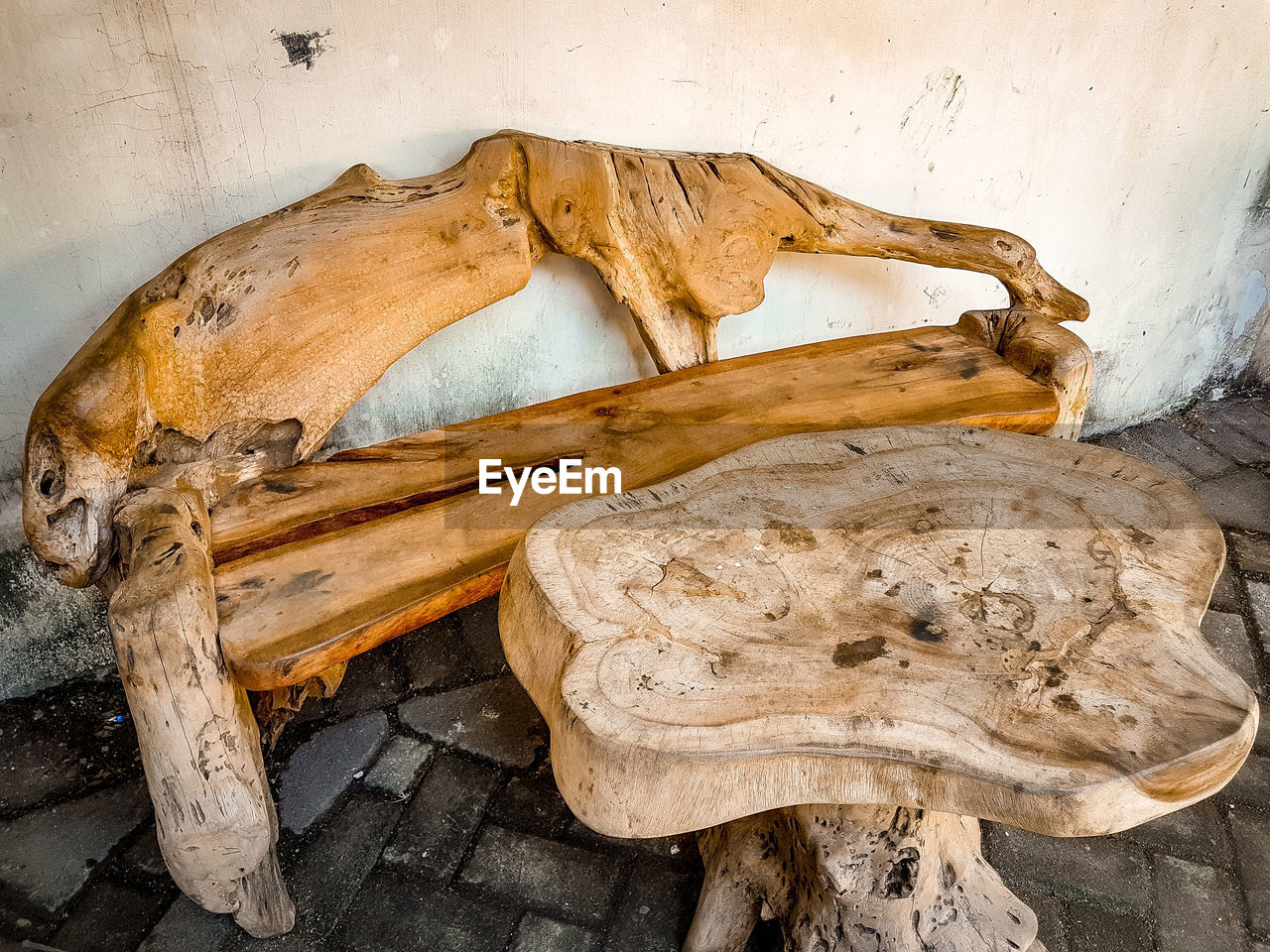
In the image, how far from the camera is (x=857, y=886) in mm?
1493

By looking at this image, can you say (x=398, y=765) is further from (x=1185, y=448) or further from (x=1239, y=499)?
(x=1185, y=448)

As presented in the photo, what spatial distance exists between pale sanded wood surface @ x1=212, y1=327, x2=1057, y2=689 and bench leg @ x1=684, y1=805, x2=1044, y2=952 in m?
0.71

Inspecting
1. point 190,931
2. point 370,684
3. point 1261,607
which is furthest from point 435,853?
point 1261,607

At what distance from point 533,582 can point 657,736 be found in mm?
338

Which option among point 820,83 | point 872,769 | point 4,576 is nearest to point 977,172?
point 820,83

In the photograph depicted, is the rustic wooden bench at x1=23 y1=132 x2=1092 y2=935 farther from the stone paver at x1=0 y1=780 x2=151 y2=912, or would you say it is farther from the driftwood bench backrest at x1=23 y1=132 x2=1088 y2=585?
the stone paver at x1=0 y1=780 x2=151 y2=912

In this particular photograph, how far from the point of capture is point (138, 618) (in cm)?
134

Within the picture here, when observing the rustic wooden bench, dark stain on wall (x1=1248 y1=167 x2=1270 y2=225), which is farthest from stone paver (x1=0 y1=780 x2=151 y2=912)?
dark stain on wall (x1=1248 y1=167 x2=1270 y2=225)

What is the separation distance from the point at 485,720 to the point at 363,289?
3.59ft

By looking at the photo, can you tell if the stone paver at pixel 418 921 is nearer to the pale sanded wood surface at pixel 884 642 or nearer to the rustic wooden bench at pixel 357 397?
the rustic wooden bench at pixel 357 397

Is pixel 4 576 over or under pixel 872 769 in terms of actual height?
under

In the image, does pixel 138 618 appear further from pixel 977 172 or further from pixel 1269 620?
pixel 1269 620

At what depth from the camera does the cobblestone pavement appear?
1752mm

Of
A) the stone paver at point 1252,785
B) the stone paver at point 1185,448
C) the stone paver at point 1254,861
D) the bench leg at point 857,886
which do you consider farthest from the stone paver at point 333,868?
the stone paver at point 1185,448
